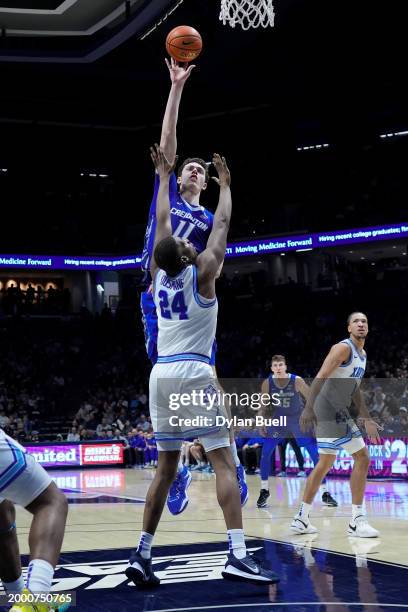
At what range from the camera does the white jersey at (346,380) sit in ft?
24.1

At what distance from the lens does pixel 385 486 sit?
12.4 metres

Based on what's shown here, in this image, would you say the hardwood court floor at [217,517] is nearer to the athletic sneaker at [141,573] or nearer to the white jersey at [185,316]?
the athletic sneaker at [141,573]

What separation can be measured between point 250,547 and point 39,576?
3442mm

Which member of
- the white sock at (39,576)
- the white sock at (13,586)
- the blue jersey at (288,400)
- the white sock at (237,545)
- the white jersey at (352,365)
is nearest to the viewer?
the white sock at (39,576)

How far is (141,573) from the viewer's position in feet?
15.9

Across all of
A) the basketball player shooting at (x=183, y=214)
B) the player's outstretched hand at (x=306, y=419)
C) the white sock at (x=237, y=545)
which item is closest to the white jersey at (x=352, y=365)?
the player's outstretched hand at (x=306, y=419)

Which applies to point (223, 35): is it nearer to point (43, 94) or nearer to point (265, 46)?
point (265, 46)

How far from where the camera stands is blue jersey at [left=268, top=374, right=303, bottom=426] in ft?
36.0

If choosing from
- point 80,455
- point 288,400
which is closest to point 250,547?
point 288,400

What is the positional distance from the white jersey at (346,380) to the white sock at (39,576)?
14.6 ft

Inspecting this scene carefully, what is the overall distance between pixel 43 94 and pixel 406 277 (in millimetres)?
14149

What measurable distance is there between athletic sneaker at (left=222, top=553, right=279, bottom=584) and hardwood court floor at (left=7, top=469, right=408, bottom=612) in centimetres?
8

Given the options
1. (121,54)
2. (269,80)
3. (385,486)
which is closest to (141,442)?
(385,486)

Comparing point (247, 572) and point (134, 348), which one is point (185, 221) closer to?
point (247, 572)
